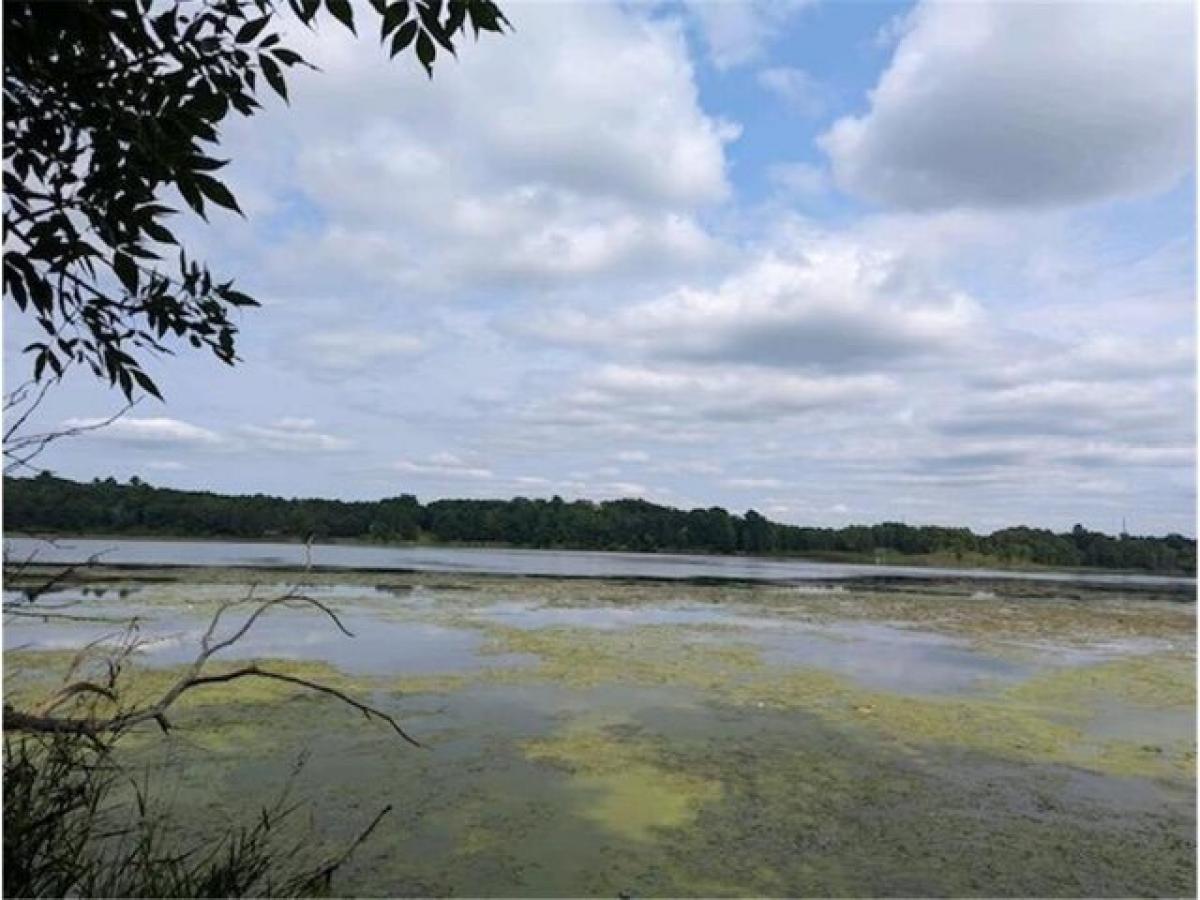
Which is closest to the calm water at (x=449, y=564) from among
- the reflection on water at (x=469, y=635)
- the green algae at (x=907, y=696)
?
the reflection on water at (x=469, y=635)

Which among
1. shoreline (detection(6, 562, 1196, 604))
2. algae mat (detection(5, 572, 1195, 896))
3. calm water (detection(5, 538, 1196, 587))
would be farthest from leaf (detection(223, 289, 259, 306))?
shoreline (detection(6, 562, 1196, 604))

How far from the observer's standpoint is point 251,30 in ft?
6.43

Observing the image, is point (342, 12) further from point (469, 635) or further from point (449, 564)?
point (449, 564)

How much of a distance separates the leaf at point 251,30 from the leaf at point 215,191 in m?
0.46

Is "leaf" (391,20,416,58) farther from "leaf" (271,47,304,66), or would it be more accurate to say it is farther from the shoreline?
the shoreline

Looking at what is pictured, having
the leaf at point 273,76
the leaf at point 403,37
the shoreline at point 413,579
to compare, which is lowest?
the shoreline at point 413,579

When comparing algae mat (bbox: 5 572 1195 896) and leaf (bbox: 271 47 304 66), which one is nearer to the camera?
leaf (bbox: 271 47 304 66)

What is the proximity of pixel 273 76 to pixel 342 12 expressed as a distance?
20cm

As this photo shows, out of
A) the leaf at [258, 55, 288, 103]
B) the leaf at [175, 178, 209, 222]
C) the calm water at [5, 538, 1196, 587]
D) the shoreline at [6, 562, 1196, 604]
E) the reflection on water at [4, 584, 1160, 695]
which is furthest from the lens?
the calm water at [5, 538, 1196, 587]

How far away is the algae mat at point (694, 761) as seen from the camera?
5.28 meters

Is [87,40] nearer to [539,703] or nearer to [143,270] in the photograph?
[143,270]

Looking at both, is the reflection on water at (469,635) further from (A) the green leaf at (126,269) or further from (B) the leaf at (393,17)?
(B) the leaf at (393,17)

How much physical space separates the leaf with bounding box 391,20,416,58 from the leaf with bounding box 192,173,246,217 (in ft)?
1.61

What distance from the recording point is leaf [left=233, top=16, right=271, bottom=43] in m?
1.95
